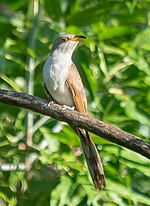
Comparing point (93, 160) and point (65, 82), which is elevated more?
point (65, 82)

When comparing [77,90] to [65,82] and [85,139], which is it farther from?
[85,139]

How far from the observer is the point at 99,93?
→ 7188 mm

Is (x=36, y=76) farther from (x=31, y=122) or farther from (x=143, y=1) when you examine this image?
(x=143, y=1)

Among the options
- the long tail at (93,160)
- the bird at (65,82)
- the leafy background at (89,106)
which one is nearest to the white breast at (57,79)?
the bird at (65,82)

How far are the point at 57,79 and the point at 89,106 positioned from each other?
500 millimetres

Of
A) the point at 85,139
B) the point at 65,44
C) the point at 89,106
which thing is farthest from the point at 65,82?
the point at 85,139

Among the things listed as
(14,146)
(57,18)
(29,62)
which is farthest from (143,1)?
(14,146)

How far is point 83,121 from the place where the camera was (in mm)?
5555

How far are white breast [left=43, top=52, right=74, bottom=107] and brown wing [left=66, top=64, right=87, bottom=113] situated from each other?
0.19ft

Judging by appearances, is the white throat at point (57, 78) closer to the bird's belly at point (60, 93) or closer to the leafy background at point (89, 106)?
the bird's belly at point (60, 93)

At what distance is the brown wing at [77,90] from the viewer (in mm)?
6754

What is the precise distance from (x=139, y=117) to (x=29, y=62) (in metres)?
1.15

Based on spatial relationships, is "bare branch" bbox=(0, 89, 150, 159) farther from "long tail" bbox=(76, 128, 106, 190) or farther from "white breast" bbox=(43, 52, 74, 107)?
"white breast" bbox=(43, 52, 74, 107)

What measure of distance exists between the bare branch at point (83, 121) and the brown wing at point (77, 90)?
81 centimetres
